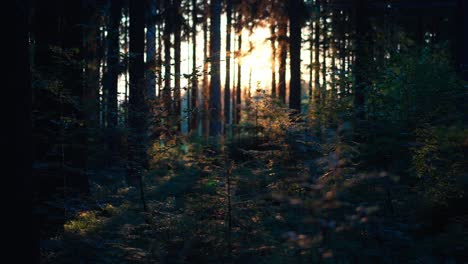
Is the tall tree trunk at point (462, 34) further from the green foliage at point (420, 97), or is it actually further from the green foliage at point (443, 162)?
the green foliage at point (443, 162)

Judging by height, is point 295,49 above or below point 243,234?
above

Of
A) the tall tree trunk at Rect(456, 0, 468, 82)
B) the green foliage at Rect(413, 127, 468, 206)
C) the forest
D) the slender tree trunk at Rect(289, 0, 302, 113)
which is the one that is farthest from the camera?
the slender tree trunk at Rect(289, 0, 302, 113)

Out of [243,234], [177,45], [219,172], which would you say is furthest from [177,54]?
[243,234]

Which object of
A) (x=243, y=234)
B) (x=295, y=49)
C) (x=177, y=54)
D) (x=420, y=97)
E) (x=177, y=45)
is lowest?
(x=243, y=234)

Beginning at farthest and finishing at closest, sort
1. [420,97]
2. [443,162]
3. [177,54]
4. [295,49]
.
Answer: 1. [177,54]
2. [295,49]
3. [420,97]
4. [443,162]

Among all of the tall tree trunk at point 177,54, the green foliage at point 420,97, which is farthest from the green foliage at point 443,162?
the tall tree trunk at point 177,54

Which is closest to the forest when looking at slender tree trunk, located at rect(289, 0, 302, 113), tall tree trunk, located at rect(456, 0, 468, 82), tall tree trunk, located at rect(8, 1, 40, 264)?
tall tree trunk, located at rect(8, 1, 40, 264)

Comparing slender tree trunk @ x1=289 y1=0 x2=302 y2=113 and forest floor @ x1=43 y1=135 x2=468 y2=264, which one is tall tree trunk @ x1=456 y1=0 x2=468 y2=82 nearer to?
slender tree trunk @ x1=289 y1=0 x2=302 y2=113

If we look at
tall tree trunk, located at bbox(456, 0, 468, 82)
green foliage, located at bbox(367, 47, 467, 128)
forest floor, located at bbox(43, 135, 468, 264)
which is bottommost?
forest floor, located at bbox(43, 135, 468, 264)

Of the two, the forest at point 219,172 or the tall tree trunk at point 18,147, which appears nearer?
the tall tree trunk at point 18,147

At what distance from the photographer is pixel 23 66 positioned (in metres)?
4.67

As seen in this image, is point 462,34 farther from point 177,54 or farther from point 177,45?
point 177,54

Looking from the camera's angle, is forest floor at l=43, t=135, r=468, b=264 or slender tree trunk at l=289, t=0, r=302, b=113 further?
slender tree trunk at l=289, t=0, r=302, b=113

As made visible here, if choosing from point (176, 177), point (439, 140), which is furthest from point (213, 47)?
point (439, 140)
